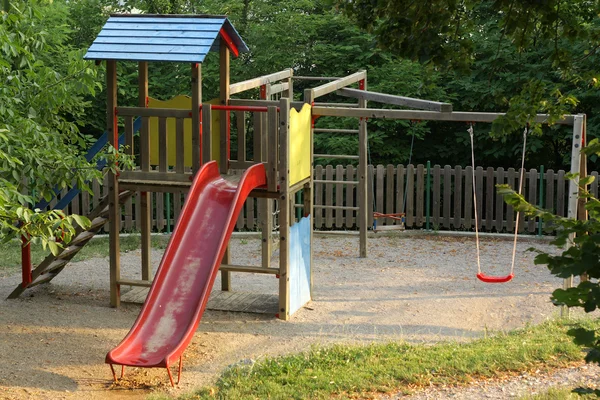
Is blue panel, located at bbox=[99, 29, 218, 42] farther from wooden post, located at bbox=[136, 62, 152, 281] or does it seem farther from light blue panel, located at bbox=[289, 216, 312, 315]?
light blue panel, located at bbox=[289, 216, 312, 315]

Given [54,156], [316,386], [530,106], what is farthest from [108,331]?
[530,106]

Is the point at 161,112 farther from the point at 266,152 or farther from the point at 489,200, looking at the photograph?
the point at 489,200

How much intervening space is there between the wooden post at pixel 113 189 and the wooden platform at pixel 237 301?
27 cm

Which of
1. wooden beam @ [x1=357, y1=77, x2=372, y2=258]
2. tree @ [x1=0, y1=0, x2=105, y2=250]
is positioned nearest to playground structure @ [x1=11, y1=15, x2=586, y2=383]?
tree @ [x1=0, y1=0, x2=105, y2=250]

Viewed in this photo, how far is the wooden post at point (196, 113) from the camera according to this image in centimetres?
942

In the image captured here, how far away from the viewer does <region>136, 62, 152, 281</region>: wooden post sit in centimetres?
977

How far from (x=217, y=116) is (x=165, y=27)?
1.17 m

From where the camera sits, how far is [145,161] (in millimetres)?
9875

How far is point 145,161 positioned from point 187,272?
6.28 ft

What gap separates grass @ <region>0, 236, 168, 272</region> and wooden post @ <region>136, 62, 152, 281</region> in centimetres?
252

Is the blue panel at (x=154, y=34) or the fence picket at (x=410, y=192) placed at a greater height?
the blue panel at (x=154, y=34)

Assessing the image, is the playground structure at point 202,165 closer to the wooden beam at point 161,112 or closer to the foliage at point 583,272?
the wooden beam at point 161,112

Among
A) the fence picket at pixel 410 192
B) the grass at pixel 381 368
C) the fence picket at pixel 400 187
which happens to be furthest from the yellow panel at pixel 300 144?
the fence picket at pixel 400 187

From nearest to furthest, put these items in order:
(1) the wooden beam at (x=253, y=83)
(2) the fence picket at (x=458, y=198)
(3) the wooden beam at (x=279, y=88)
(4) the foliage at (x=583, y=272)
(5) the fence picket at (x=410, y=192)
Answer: (4) the foliage at (x=583, y=272)
(1) the wooden beam at (x=253, y=83)
(3) the wooden beam at (x=279, y=88)
(5) the fence picket at (x=410, y=192)
(2) the fence picket at (x=458, y=198)
